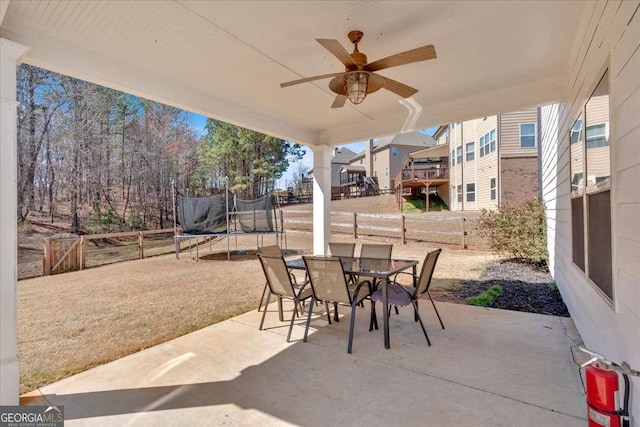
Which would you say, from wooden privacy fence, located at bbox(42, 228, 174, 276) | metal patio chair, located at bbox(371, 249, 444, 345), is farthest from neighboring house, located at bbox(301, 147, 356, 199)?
metal patio chair, located at bbox(371, 249, 444, 345)

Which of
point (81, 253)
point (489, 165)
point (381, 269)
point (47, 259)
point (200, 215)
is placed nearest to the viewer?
point (381, 269)

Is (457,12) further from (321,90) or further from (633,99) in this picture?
(321,90)

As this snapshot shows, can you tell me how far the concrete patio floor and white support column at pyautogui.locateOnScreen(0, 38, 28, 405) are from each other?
0.30 metres

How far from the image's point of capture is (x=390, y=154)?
25.4m

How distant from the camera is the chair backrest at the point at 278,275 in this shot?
335 centimetres

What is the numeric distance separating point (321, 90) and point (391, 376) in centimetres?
323

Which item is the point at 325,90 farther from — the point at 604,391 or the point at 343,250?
the point at 604,391

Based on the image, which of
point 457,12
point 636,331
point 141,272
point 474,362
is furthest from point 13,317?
point 141,272

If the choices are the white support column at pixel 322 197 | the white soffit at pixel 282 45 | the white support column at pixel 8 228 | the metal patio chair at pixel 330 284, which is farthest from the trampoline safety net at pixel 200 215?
the white support column at pixel 8 228

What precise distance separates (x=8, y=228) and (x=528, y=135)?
14.6 m

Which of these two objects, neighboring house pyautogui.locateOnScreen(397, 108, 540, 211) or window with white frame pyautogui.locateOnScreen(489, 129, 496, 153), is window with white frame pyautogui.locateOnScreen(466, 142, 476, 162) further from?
window with white frame pyautogui.locateOnScreen(489, 129, 496, 153)

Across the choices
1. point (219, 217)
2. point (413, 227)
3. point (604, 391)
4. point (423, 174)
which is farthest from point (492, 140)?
point (604, 391)

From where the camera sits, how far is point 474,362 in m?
2.71

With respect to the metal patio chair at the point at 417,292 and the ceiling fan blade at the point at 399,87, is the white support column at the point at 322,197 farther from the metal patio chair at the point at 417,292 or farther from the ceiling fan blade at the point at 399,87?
the ceiling fan blade at the point at 399,87
